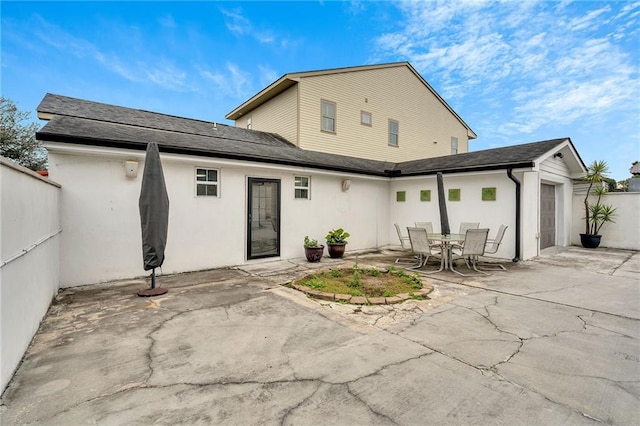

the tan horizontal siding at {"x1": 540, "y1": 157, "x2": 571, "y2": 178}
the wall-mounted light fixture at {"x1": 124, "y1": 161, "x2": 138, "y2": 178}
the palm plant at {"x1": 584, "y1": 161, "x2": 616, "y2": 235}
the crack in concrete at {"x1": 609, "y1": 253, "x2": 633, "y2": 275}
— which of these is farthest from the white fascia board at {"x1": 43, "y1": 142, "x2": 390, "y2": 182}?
the palm plant at {"x1": 584, "y1": 161, "x2": 616, "y2": 235}

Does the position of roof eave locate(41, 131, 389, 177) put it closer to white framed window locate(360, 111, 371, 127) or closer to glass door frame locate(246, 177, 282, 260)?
glass door frame locate(246, 177, 282, 260)

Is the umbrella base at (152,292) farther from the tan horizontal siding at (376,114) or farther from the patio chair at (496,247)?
the tan horizontal siding at (376,114)

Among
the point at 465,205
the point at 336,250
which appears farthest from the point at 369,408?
the point at 465,205

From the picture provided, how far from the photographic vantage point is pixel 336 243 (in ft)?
29.4

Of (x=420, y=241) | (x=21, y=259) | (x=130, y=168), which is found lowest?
(x=420, y=241)

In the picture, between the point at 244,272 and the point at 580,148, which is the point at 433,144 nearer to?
the point at 580,148

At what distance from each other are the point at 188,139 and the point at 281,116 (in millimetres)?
6369

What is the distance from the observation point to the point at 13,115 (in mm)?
17969

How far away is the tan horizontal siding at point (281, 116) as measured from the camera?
12355 millimetres

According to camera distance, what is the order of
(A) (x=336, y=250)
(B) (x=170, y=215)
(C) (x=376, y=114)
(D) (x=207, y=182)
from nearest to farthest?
(B) (x=170, y=215) → (D) (x=207, y=182) → (A) (x=336, y=250) → (C) (x=376, y=114)

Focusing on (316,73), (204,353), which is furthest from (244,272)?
(316,73)

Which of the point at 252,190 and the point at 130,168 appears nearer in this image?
the point at 130,168

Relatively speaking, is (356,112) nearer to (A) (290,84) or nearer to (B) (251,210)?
(A) (290,84)

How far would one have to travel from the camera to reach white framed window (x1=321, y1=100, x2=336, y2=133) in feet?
41.8
